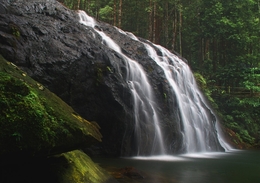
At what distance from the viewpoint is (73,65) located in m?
9.40

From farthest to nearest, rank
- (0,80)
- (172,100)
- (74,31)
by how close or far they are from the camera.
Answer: (172,100)
(74,31)
(0,80)

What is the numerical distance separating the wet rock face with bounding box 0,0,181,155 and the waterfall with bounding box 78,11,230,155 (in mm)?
452

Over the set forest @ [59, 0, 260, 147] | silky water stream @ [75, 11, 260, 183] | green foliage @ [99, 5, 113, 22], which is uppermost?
green foliage @ [99, 5, 113, 22]

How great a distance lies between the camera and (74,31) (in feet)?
36.8

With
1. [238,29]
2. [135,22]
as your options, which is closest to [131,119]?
[238,29]

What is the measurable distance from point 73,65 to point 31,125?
658cm

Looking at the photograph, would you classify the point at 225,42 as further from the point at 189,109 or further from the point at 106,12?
the point at 189,109

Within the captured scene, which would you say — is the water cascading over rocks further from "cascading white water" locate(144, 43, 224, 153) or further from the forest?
the forest

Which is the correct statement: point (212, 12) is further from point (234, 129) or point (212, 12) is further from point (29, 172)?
point (29, 172)

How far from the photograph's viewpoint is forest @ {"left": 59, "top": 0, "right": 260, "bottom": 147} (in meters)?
21.6

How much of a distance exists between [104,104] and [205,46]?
75.4 ft

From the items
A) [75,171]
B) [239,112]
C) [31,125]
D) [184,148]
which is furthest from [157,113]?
[239,112]

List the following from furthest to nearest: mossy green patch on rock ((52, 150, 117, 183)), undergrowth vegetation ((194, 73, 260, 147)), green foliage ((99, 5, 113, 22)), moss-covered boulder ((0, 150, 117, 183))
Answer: green foliage ((99, 5, 113, 22)) < undergrowth vegetation ((194, 73, 260, 147)) < mossy green patch on rock ((52, 150, 117, 183)) < moss-covered boulder ((0, 150, 117, 183))

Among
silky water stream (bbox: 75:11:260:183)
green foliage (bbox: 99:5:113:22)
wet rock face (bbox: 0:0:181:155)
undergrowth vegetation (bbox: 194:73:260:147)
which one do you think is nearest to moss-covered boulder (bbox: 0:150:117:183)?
silky water stream (bbox: 75:11:260:183)
